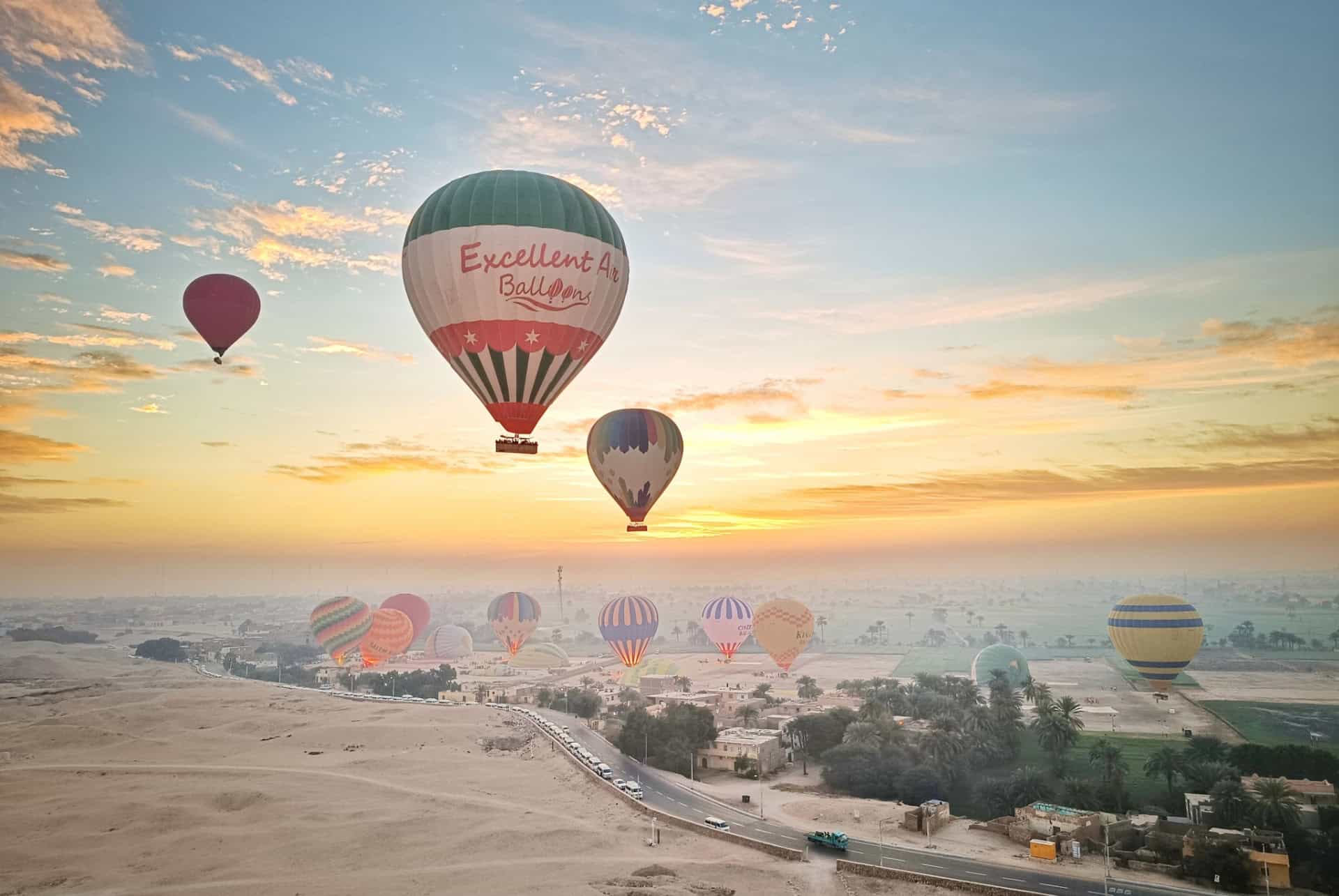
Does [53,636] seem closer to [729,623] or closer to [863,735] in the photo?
[729,623]

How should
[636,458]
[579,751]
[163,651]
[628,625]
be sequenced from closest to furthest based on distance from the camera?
[636,458]
[579,751]
[628,625]
[163,651]

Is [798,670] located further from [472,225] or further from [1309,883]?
[472,225]

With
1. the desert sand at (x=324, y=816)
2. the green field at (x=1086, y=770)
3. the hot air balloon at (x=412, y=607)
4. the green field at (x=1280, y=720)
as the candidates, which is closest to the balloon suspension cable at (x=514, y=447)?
the desert sand at (x=324, y=816)

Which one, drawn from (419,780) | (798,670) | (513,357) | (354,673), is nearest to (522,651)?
(354,673)

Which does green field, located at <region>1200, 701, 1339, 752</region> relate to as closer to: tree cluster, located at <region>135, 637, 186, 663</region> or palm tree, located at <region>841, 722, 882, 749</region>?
palm tree, located at <region>841, 722, 882, 749</region>

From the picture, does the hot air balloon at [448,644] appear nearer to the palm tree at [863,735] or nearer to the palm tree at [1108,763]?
the palm tree at [863,735]

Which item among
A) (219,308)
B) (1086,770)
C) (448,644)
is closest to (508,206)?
(219,308)
